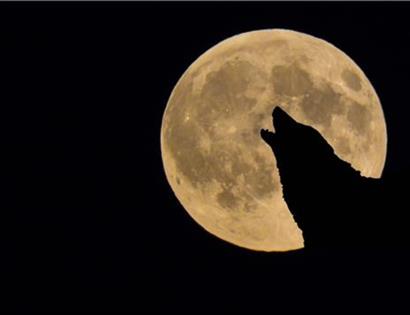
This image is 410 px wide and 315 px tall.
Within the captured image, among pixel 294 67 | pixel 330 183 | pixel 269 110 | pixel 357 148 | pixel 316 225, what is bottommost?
pixel 316 225

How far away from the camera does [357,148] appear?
6586 mm

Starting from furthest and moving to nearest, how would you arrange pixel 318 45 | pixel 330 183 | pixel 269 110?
pixel 318 45 < pixel 269 110 < pixel 330 183

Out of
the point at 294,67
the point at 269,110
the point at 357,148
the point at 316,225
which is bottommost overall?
the point at 316,225

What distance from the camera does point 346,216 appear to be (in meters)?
5.14

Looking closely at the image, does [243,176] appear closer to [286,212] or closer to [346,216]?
[286,212]

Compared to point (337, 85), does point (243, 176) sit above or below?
below

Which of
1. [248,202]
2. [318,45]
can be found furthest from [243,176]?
[318,45]

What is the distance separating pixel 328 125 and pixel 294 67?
77 cm

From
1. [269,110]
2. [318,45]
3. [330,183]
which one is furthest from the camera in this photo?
[318,45]

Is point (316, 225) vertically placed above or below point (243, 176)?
below

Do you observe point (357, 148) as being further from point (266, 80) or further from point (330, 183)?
point (330, 183)

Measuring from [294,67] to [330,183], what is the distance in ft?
6.49

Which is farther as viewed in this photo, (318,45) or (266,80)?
(318,45)

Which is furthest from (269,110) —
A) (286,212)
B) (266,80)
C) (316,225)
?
(316,225)
